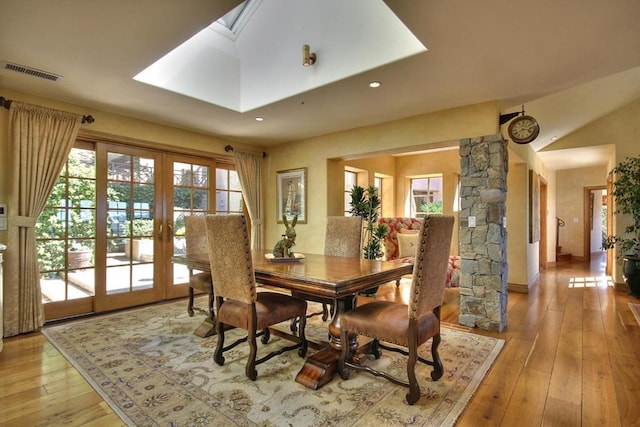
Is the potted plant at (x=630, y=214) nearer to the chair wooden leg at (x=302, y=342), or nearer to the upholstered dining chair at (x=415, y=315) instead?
the upholstered dining chair at (x=415, y=315)

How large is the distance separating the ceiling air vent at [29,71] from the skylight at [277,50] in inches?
27.6

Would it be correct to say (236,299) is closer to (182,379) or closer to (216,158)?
(182,379)

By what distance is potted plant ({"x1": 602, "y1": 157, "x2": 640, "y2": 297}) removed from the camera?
4.48 meters

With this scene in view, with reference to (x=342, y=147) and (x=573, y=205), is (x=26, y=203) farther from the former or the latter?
(x=573, y=205)

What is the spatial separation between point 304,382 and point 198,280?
189 cm

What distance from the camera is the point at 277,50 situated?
10.6ft

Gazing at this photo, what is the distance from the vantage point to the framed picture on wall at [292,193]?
4.95m

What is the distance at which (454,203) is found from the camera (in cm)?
654

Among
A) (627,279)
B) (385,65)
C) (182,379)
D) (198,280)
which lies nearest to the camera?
(182,379)

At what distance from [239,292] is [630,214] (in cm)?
586

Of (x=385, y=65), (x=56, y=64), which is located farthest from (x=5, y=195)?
(x=385, y=65)

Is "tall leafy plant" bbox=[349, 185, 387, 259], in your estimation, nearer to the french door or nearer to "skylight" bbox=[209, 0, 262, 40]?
the french door

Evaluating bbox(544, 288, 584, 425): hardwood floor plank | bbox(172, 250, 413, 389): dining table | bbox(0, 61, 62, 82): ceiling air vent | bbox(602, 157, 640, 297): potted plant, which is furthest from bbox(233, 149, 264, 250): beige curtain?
bbox(602, 157, 640, 297): potted plant

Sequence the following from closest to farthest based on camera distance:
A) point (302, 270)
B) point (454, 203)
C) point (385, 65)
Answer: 1. point (302, 270)
2. point (385, 65)
3. point (454, 203)
